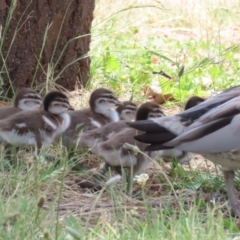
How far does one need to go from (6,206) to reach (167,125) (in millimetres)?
1194

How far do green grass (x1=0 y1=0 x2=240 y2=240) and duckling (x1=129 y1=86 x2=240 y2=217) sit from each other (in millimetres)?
296

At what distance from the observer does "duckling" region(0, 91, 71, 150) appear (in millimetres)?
5812

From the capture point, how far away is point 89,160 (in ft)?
20.4

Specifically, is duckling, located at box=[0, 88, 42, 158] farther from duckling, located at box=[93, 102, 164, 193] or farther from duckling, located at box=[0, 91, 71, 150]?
duckling, located at box=[93, 102, 164, 193]

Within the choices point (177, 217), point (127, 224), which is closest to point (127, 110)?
point (177, 217)

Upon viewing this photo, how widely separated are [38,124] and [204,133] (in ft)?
4.83

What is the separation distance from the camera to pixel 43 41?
7422 millimetres

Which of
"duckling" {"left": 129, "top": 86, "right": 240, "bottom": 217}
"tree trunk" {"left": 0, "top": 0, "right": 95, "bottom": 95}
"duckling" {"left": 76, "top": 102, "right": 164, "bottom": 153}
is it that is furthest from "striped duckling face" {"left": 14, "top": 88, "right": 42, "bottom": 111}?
"duckling" {"left": 129, "top": 86, "right": 240, "bottom": 217}

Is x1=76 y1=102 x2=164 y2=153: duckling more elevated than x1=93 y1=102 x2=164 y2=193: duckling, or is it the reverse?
x1=76 y1=102 x2=164 y2=153: duckling

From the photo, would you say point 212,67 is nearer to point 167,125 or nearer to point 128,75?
point 128,75

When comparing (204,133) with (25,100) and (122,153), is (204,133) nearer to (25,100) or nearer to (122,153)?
(122,153)

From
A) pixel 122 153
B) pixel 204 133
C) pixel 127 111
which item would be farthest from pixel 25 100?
pixel 204 133

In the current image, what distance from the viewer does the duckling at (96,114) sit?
6266 millimetres

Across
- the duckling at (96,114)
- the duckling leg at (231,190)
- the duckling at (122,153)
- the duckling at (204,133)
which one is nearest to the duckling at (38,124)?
the duckling at (96,114)
